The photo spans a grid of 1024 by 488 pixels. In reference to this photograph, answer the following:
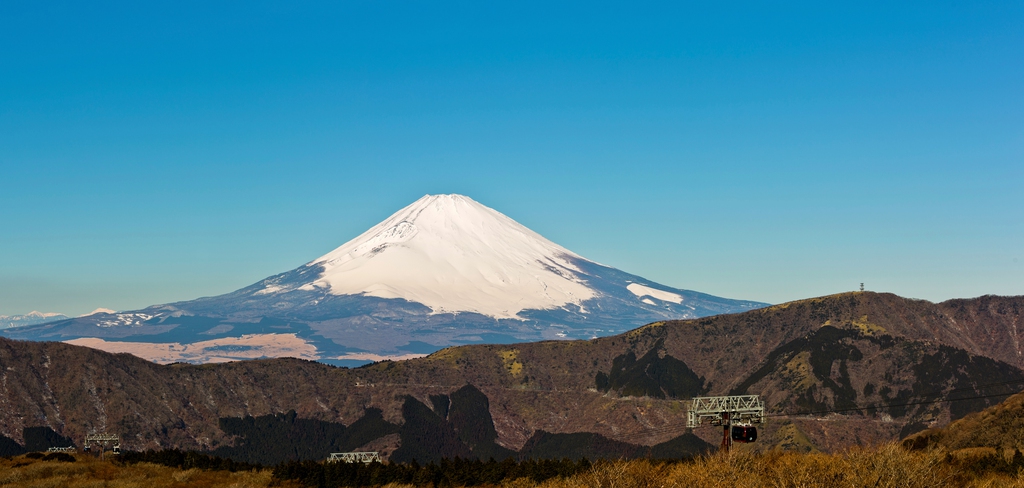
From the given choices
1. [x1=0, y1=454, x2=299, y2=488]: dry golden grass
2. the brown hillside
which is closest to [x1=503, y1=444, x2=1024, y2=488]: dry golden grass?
[x1=0, y1=454, x2=299, y2=488]: dry golden grass

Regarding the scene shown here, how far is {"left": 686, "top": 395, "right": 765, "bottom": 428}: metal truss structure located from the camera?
9150cm

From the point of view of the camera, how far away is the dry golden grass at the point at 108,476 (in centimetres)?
8644

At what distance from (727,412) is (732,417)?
61.1 inches

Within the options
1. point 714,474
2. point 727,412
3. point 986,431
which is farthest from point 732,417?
point 986,431

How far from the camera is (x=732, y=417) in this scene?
301 feet

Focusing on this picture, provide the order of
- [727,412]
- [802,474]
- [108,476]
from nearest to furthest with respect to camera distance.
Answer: [802,474] < [727,412] < [108,476]

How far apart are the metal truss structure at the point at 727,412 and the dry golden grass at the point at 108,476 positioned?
4257cm

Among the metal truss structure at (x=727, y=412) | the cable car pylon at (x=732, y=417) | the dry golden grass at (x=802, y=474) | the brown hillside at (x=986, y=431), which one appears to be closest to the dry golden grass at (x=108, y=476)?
the dry golden grass at (x=802, y=474)

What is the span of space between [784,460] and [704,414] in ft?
40.3

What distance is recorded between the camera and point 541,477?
112m

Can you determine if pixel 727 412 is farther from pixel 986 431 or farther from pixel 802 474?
pixel 986 431

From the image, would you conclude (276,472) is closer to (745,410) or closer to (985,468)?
(745,410)

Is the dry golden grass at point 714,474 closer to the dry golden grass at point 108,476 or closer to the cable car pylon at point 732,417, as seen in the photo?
the dry golden grass at point 108,476

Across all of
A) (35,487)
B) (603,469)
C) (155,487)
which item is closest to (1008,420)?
(603,469)
